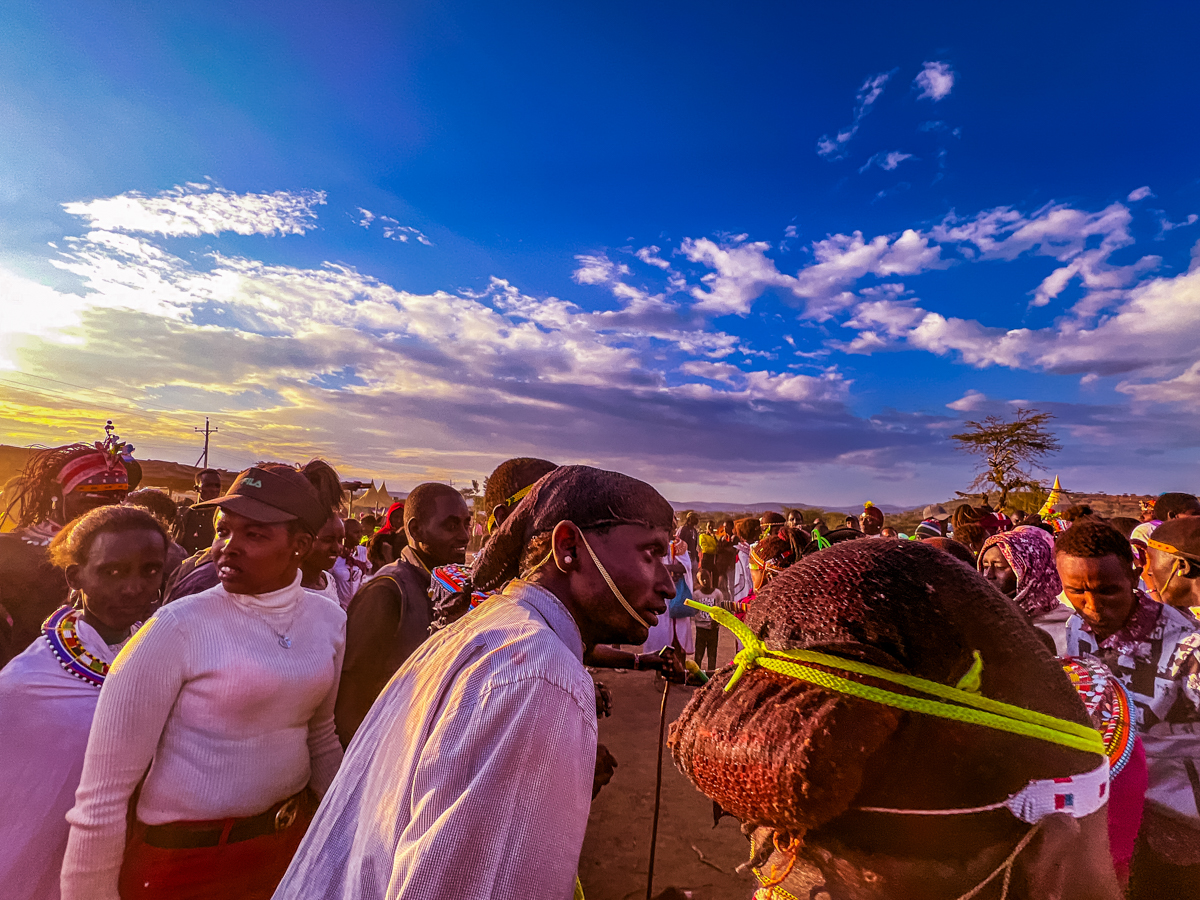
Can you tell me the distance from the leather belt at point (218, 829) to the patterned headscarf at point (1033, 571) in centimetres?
389

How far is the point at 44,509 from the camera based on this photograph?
163 inches

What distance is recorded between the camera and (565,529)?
192 centimetres

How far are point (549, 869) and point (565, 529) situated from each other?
97 centimetres

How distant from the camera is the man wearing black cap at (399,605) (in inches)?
113

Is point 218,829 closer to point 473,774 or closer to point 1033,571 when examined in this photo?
point 473,774

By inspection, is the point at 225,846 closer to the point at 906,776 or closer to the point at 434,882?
the point at 434,882

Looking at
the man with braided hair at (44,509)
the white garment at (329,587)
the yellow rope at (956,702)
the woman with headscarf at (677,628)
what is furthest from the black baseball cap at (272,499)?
the woman with headscarf at (677,628)

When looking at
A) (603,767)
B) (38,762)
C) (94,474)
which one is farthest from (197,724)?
(94,474)

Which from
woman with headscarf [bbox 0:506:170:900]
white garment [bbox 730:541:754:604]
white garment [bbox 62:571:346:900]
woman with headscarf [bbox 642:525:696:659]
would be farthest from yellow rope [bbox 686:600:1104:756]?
white garment [bbox 730:541:754:604]

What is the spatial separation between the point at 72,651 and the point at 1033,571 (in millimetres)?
5017

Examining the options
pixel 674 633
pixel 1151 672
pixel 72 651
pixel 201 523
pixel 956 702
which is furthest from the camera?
pixel 674 633

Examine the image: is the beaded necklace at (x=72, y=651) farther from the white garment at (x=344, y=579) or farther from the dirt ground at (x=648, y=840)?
the dirt ground at (x=648, y=840)

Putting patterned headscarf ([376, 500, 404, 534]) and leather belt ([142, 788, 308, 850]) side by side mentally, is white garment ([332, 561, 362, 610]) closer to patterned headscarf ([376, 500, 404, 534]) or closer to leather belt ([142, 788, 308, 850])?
patterned headscarf ([376, 500, 404, 534])

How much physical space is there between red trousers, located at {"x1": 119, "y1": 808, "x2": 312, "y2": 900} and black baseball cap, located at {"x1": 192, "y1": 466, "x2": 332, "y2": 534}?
1.18 m
